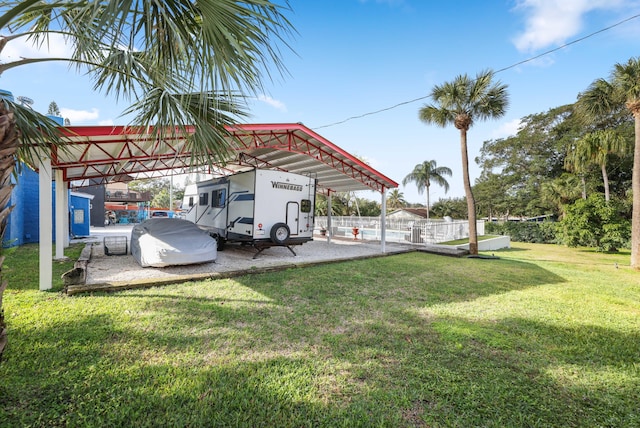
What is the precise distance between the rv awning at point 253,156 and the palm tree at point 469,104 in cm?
374

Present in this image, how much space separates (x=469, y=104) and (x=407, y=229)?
7.75 m

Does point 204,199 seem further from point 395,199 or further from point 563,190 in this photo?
point 395,199

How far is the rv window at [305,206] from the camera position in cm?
948

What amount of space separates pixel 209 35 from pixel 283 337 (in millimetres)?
3320

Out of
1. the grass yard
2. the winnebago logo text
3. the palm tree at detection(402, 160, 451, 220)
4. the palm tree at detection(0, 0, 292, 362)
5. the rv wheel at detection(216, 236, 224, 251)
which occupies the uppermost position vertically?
the palm tree at detection(402, 160, 451, 220)

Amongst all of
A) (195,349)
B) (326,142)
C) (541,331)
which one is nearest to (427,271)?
(541,331)

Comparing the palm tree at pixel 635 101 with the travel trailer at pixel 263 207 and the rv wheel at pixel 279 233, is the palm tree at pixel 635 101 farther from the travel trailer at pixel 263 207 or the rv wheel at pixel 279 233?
the rv wheel at pixel 279 233

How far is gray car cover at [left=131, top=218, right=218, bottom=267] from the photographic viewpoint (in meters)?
6.56

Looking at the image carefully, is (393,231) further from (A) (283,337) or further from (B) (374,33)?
(A) (283,337)

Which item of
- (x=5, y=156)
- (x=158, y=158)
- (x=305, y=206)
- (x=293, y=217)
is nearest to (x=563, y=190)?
(x=305, y=206)

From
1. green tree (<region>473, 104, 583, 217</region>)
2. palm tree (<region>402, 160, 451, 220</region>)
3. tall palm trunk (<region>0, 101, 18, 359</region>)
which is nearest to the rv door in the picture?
tall palm trunk (<region>0, 101, 18, 359</region>)

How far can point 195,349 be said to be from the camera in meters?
3.01

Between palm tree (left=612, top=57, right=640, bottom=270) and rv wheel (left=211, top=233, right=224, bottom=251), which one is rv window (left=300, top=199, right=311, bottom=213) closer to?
rv wheel (left=211, top=233, right=224, bottom=251)

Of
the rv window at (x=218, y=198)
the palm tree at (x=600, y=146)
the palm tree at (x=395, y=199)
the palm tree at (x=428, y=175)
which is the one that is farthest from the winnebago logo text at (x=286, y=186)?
the palm tree at (x=395, y=199)
